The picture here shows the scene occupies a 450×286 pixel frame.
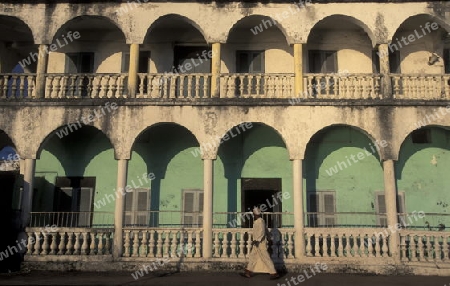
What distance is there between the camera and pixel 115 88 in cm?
1362

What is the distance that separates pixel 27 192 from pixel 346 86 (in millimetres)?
8942

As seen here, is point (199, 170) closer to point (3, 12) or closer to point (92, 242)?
point (92, 242)

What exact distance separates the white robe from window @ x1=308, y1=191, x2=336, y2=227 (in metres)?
3.14

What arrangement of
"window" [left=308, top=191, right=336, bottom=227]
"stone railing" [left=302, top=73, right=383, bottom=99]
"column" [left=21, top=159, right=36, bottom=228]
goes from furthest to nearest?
"window" [left=308, top=191, right=336, bottom=227] → "stone railing" [left=302, top=73, right=383, bottom=99] → "column" [left=21, top=159, right=36, bottom=228]

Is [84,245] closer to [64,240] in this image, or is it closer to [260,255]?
[64,240]

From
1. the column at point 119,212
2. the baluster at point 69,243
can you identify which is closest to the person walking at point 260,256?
the column at point 119,212

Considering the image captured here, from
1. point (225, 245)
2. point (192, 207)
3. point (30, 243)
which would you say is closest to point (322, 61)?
point (192, 207)

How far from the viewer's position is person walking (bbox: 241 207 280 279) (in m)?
10.9

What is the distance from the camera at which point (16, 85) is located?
13570 millimetres

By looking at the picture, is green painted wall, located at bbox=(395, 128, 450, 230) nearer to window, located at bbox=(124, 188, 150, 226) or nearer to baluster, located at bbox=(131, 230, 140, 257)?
window, located at bbox=(124, 188, 150, 226)

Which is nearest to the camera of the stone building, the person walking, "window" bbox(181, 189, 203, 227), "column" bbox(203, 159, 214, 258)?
the person walking

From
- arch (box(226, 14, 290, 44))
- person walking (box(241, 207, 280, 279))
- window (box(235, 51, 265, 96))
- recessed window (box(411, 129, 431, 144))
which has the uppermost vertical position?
arch (box(226, 14, 290, 44))

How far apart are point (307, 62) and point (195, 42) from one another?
11.5 ft

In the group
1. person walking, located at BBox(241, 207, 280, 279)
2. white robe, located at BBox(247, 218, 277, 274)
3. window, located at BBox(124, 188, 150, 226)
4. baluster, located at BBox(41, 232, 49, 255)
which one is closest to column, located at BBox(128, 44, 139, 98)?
window, located at BBox(124, 188, 150, 226)
